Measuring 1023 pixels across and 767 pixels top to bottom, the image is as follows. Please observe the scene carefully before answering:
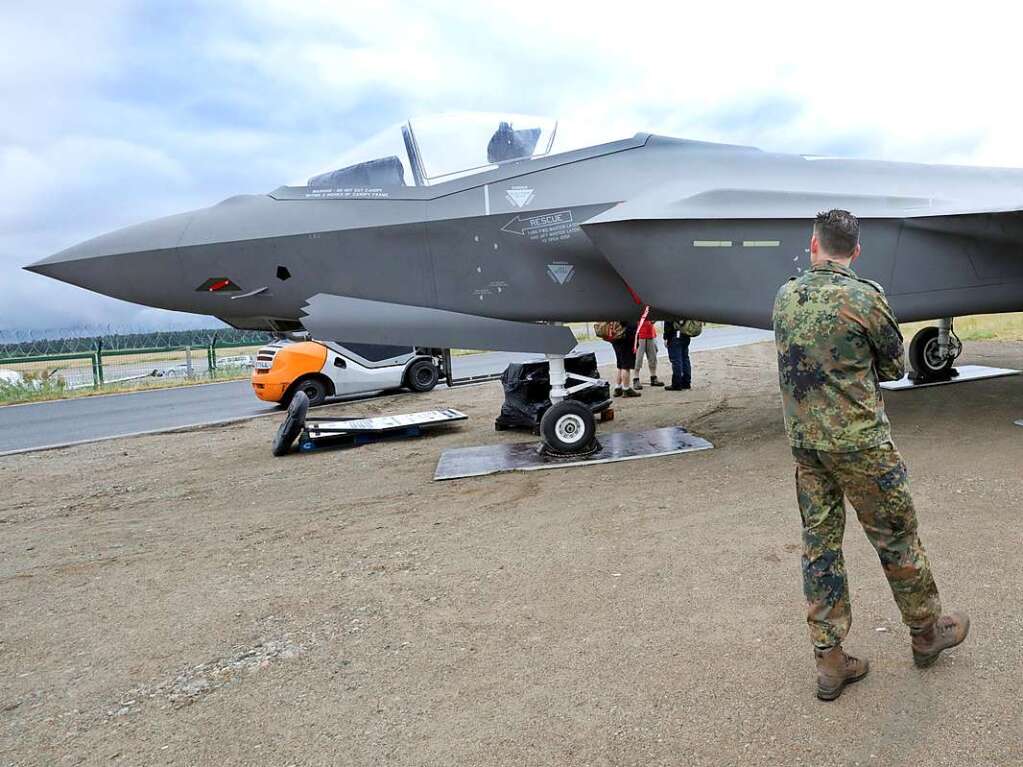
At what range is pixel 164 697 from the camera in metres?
2.88

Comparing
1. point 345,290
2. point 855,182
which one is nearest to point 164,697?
point 345,290

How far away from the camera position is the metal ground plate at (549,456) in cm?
661

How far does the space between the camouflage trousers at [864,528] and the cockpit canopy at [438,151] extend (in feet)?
14.9

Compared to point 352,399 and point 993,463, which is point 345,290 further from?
point 352,399

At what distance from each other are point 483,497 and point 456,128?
333 centimetres

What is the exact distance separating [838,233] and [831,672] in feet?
5.21

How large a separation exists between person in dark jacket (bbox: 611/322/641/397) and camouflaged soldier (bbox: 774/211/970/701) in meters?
8.72

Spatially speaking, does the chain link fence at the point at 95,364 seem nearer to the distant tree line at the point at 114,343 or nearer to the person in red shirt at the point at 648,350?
the distant tree line at the point at 114,343

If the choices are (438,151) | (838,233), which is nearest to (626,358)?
(438,151)

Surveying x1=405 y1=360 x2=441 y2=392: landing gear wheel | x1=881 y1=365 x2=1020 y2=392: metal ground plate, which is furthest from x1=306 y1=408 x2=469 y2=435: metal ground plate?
x1=881 y1=365 x2=1020 y2=392: metal ground plate

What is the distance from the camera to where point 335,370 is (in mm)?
13703

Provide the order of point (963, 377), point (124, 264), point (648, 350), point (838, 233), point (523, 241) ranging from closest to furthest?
point (838, 233), point (124, 264), point (523, 241), point (963, 377), point (648, 350)

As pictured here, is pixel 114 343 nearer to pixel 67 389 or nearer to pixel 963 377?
pixel 67 389

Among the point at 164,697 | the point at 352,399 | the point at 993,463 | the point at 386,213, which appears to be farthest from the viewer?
the point at 352,399
